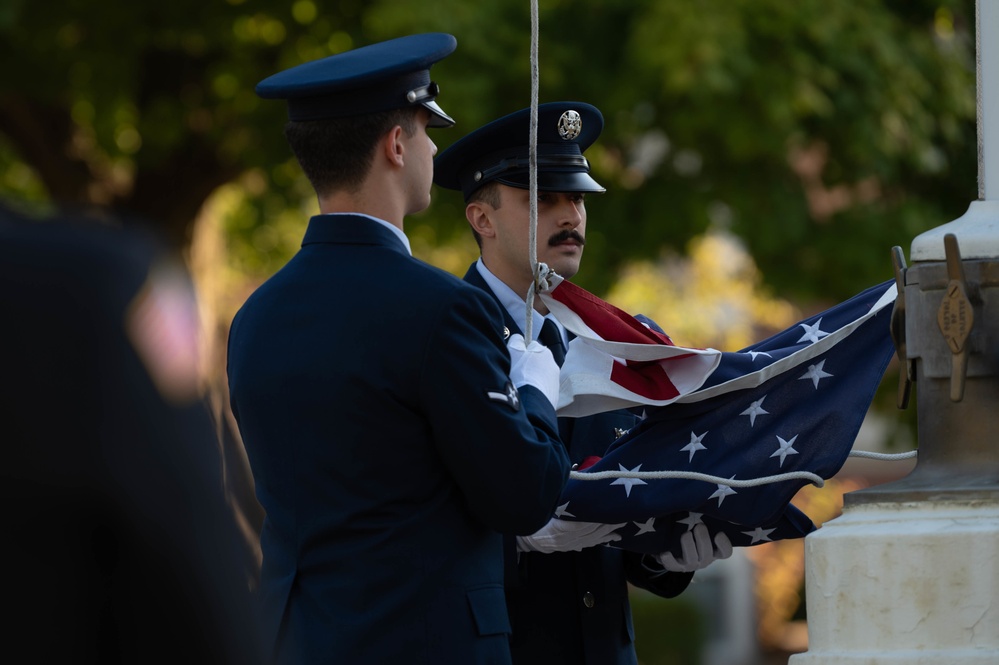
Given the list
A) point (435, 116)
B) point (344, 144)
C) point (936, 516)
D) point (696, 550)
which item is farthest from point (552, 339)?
point (936, 516)

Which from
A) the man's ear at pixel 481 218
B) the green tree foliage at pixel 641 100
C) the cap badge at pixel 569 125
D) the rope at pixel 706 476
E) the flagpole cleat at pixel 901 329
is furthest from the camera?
the green tree foliage at pixel 641 100

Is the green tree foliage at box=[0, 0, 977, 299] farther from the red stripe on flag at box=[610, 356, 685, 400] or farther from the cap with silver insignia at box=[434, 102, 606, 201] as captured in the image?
the red stripe on flag at box=[610, 356, 685, 400]

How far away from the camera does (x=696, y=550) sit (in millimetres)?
3449

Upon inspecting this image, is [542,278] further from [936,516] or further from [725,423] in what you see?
[936,516]

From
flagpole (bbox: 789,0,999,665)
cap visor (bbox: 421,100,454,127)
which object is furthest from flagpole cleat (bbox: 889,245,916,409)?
cap visor (bbox: 421,100,454,127)

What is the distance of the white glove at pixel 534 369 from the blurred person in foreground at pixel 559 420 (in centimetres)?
48

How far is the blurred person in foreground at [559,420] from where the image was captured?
11.5ft

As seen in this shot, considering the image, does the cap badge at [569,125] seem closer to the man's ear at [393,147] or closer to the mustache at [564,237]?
the mustache at [564,237]

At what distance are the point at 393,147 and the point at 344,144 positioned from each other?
0.08 metres

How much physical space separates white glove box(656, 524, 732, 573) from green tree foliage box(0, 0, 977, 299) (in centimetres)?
495

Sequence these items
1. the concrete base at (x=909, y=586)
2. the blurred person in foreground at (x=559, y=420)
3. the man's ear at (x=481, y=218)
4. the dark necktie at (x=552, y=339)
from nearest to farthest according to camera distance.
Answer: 1. the concrete base at (x=909, y=586)
2. the blurred person in foreground at (x=559, y=420)
3. the dark necktie at (x=552, y=339)
4. the man's ear at (x=481, y=218)

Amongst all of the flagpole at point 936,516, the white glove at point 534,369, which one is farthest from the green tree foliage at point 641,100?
the flagpole at point 936,516

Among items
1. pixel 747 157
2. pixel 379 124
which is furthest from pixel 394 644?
pixel 747 157

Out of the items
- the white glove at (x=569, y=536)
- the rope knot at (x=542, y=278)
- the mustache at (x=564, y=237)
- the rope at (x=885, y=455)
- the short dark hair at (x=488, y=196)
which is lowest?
the white glove at (x=569, y=536)
